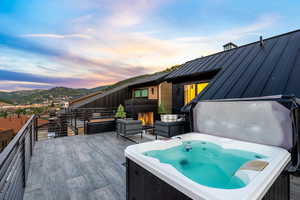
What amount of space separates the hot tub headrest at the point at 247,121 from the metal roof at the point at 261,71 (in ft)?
1.24

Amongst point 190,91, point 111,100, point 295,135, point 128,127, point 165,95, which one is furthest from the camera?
point 111,100

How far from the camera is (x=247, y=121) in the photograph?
257cm

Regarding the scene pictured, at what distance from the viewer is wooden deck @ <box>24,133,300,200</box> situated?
2.06m

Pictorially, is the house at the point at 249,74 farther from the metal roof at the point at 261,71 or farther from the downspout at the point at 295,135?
the downspout at the point at 295,135

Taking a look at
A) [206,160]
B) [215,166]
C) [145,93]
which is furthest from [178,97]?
[215,166]

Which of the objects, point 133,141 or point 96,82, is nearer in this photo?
point 133,141

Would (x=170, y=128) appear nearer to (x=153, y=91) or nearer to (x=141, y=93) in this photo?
(x=153, y=91)

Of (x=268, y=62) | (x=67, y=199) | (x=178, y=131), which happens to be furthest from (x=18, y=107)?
(x=268, y=62)

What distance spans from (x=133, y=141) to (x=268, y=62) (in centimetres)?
471

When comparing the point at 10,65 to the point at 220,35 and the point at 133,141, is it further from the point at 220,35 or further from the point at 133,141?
the point at 220,35

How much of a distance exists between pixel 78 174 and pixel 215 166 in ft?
8.74

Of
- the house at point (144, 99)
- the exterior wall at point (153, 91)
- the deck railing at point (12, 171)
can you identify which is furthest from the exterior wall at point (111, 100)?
the deck railing at point (12, 171)

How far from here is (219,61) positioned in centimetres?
496

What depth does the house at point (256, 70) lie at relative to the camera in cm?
271
